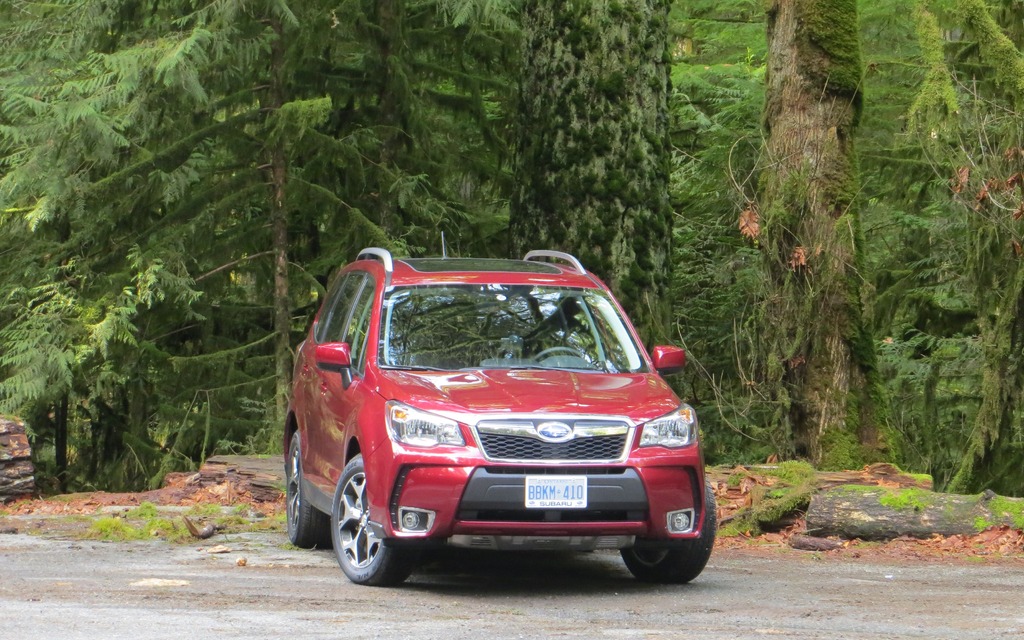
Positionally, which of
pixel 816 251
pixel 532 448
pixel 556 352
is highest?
pixel 816 251

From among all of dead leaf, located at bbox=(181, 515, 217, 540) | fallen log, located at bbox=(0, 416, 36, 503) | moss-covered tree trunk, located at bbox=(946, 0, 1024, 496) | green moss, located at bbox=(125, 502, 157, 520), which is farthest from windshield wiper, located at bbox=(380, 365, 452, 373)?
moss-covered tree trunk, located at bbox=(946, 0, 1024, 496)

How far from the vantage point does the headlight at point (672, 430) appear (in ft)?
25.0

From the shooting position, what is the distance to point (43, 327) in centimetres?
1378

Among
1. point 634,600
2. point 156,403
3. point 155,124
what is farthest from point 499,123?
point 634,600

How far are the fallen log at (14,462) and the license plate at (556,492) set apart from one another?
6806 mm

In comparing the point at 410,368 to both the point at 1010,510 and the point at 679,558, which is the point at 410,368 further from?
the point at 1010,510

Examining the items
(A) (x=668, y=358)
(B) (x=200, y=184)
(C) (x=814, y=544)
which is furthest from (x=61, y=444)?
(A) (x=668, y=358)

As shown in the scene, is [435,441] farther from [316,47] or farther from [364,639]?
[316,47]

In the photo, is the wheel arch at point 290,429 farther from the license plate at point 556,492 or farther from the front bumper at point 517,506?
the license plate at point 556,492

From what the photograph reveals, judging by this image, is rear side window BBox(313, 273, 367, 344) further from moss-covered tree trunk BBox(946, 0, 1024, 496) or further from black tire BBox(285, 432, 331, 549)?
moss-covered tree trunk BBox(946, 0, 1024, 496)

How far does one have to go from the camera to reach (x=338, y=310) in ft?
32.3

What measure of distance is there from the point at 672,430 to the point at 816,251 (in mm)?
5063

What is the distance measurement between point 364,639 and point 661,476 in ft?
7.25

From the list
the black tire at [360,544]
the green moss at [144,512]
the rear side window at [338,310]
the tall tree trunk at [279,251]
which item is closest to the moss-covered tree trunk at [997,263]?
the rear side window at [338,310]
